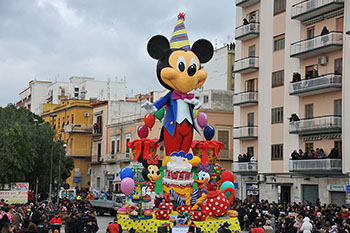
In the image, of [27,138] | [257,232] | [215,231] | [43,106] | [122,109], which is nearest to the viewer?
[257,232]

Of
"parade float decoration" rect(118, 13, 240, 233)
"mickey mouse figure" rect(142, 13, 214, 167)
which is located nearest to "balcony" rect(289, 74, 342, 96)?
"parade float decoration" rect(118, 13, 240, 233)

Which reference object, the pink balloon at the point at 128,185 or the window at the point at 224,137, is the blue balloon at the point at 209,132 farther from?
the window at the point at 224,137

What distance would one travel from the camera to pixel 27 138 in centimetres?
4588

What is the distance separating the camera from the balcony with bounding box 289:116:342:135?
3941cm

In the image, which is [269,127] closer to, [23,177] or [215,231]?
[23,177]

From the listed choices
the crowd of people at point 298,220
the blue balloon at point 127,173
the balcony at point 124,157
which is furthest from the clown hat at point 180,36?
the balcony at point 124,157

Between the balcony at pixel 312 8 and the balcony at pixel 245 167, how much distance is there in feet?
36.6

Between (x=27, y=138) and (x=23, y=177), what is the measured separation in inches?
110

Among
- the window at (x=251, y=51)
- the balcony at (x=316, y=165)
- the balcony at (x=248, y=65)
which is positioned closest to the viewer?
the balcony at (x=316, y=165)

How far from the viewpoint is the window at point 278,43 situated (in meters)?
45.1

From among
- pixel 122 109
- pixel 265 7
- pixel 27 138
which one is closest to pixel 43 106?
pixel 122 109

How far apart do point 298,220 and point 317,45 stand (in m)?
18.6

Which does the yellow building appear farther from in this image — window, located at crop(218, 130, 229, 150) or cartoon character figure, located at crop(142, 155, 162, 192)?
cartoon character figure, located at crop(142, 155, 162, 192)

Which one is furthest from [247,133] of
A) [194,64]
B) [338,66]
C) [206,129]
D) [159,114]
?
[194,64]
